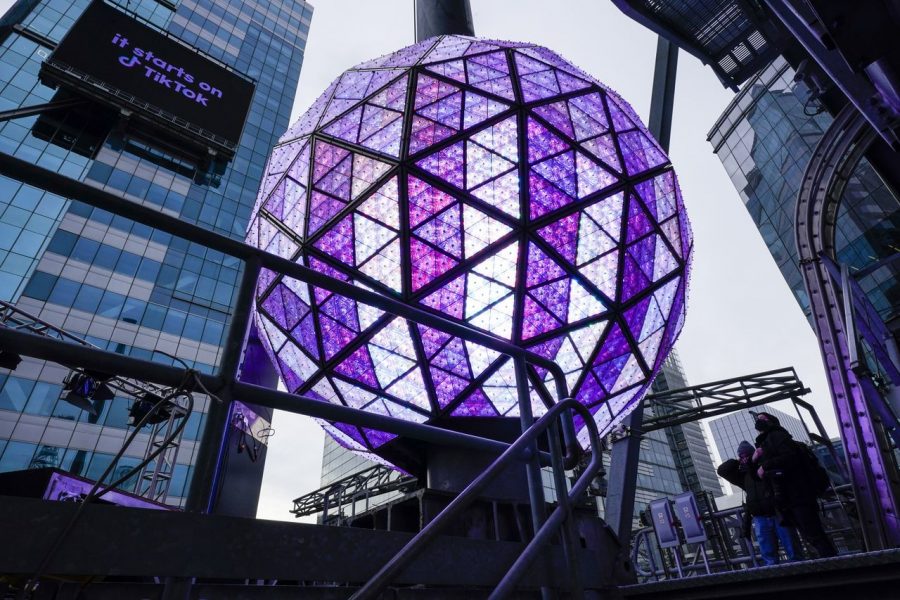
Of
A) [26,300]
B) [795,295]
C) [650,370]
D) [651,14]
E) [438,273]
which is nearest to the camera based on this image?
[438,273]

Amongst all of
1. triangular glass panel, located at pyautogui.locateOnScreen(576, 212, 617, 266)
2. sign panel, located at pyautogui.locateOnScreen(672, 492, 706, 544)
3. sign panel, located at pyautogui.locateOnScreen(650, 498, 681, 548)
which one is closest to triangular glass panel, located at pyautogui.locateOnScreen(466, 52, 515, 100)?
triangular glass panel, located at pyautogui.locateOnScreen(576, 212, 617, 266)

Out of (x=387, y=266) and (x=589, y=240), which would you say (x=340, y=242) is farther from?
(x=589, y=240)

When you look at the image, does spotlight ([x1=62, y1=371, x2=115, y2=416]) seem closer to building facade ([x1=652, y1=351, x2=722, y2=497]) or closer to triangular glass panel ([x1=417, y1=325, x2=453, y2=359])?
triangular glass panel ([x1=417, y1=325, x2=453, y2=359])

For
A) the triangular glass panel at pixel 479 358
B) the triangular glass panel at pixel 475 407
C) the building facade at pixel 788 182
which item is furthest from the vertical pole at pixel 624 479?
the building facade at pixel 788 182

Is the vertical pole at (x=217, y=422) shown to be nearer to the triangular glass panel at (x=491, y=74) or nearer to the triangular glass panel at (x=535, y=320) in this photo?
the triangular glass panel at (x=535, y=320)

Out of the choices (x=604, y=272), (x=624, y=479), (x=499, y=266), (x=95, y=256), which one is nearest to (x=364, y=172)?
(x=499, y=266)

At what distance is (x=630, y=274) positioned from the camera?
337 inches

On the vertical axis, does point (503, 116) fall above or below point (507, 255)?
above

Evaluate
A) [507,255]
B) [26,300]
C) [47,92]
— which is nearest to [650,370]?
[507,255]

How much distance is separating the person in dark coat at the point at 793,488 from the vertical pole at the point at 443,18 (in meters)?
12.1

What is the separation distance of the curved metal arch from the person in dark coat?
1.75m

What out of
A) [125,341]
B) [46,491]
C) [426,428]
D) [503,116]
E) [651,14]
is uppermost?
[125,341]

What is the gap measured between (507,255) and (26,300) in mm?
31825

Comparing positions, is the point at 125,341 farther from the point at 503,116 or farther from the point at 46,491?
the point at 503,116
